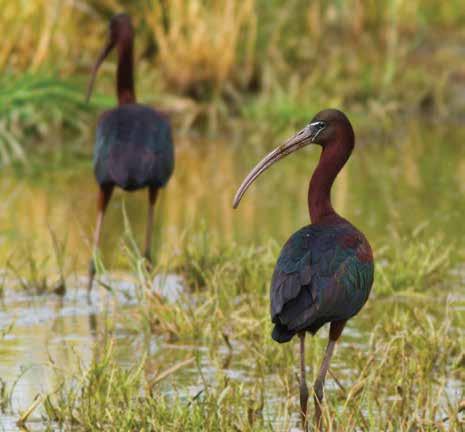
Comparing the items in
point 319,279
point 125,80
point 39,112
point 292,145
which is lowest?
point 319,279

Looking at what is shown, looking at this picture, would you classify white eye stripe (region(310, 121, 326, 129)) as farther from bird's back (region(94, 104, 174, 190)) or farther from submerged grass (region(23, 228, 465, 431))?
bird's back (region(94, 104, 174, 190))

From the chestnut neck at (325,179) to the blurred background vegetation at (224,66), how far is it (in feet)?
21.9

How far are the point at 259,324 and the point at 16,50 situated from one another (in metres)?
7.57

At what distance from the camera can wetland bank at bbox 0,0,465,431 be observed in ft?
18.8

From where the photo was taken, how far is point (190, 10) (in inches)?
547

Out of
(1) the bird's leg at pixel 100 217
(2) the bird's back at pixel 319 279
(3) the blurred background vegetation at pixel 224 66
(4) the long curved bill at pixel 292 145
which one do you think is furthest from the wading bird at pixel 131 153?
(3) the blurred background vegetation at pixel 224 66

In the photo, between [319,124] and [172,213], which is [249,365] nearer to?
[319,124]

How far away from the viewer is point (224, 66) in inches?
559

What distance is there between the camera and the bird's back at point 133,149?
797cm

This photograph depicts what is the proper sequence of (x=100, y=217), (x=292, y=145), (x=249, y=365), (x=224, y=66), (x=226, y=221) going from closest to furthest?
1. (x=292, y=145)
2. (x=249, y=365)
3. (x=100, y=217)
4. (x=226, y=221)
5. (x=224, y=66)

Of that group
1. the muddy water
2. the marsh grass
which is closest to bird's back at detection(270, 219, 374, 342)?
the muddy water

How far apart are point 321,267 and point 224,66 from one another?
9046 mm

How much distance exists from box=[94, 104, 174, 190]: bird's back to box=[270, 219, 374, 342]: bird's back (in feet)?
8.47

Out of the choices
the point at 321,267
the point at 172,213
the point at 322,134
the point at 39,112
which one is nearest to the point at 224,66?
the point at 39,112
